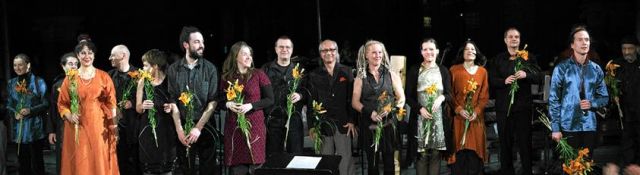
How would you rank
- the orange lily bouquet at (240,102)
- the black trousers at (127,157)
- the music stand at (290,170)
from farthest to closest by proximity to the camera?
the black trousers at (127,157) → the orange lily bouquet at (240,102) → the music stand at (290,170)

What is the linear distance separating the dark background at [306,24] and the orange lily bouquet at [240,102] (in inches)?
229

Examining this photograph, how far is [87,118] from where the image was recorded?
505 cm

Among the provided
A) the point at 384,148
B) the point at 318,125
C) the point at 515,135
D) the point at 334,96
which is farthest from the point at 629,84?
the point at 318,125

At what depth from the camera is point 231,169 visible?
16.7 feet

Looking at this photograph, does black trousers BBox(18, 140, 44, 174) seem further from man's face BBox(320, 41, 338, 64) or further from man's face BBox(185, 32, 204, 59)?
man's face BBox(320, 41, 338, 64)

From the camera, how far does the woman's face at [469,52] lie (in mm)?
5332

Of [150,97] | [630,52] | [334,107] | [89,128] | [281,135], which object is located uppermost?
[630,52]

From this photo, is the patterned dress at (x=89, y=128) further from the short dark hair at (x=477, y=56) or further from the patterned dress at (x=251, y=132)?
the short dark hair at (x=477, y=56)

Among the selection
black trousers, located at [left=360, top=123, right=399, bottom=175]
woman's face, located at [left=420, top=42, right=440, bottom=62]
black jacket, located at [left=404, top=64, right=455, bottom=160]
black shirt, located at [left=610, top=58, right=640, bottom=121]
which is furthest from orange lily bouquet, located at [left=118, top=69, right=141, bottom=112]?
black shirt, located at [left=610, top=58, right=640, bottom=121]

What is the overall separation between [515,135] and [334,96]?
1604mm

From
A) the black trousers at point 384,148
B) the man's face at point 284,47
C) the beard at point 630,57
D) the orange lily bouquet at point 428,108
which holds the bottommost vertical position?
the black trousers at point 384,148

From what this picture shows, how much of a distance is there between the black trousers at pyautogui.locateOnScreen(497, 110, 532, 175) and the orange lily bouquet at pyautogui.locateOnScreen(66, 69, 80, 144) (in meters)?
3.29

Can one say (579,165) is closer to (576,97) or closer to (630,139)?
(576,97)

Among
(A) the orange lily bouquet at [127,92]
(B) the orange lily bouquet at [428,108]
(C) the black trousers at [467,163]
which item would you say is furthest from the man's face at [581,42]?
(A) the orange lily bouquet at [127,92]
